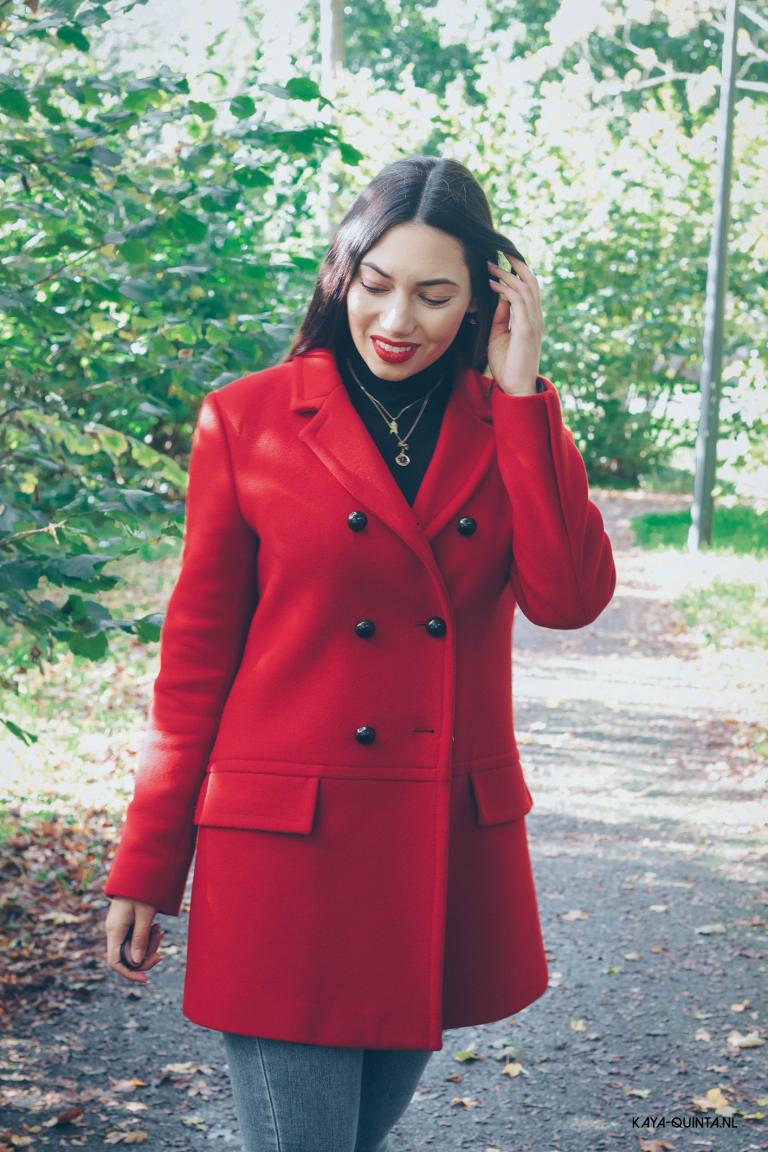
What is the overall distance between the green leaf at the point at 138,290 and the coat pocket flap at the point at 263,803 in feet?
5.44

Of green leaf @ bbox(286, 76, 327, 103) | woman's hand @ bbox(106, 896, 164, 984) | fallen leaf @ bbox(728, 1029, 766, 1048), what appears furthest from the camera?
fallen leaf @ bbox(728, 1029, 766, 1048)

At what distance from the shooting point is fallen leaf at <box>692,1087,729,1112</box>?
3.34 metres

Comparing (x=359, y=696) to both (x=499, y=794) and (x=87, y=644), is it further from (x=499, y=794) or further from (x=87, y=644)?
(x=87, y=644)

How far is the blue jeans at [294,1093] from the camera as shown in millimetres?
1661

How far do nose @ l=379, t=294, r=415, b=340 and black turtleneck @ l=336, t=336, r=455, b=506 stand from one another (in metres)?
0.13

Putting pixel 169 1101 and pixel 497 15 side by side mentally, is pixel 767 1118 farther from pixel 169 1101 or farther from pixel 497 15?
pixel 497 15

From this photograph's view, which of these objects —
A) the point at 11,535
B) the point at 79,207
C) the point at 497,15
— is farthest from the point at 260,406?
the point at 497,15

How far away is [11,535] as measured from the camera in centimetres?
275

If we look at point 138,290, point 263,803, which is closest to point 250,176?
point 138,290

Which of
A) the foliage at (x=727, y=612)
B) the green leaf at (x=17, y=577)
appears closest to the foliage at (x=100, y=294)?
the green leaf at (x=17, y=577)

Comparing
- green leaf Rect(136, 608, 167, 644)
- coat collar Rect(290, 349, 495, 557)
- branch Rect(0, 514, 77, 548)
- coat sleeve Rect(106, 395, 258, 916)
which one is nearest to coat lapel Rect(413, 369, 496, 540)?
coat collar Rect(290, 349, 495, 557)

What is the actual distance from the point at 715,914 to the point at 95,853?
2.62 metres

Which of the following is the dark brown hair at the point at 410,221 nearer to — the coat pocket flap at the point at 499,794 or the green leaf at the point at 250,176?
the coat pocket flap at the point at 499,794

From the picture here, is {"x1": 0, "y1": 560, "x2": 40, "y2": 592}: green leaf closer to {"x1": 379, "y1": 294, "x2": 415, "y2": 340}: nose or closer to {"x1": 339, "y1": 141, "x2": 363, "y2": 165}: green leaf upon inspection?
{"x1": 379, "y1": 294, "x2": 415, "y2": 340}: nose
